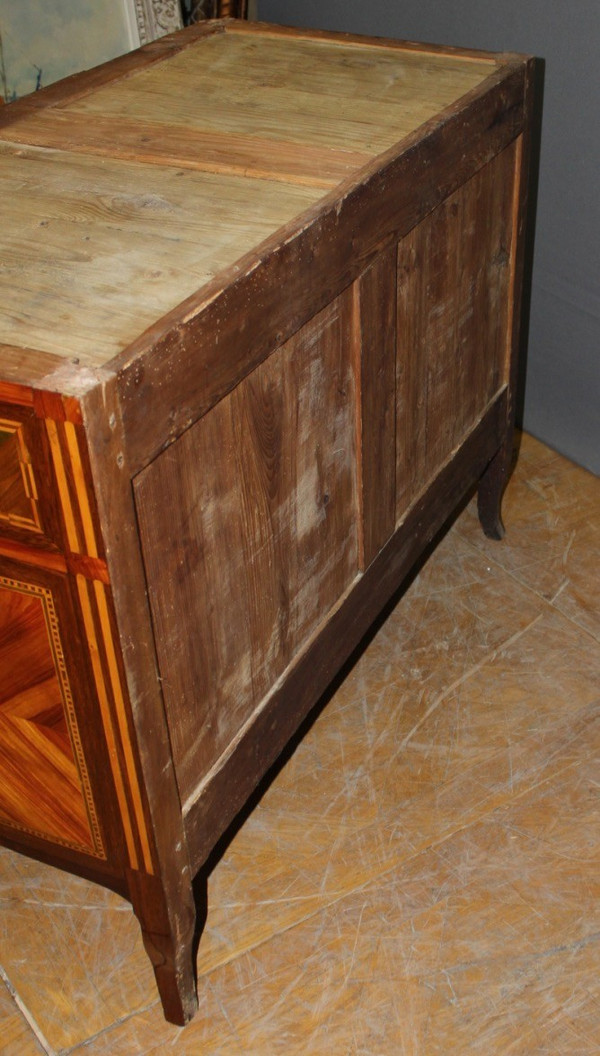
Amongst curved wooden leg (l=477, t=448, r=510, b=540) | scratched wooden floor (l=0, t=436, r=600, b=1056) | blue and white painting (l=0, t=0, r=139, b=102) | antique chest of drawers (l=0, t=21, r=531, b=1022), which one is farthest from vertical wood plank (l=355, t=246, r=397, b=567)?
blue and white painting (l=0, t=0, r=139, b=102)

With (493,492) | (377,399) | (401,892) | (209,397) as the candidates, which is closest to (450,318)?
(377,399)

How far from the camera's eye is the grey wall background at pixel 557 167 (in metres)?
2.17

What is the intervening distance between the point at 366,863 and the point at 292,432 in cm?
65

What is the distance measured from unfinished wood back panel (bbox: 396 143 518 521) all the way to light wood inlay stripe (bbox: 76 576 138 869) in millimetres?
672

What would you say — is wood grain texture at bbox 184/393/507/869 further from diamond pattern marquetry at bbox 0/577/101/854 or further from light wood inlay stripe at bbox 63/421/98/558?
light wood inlay stripe at bbox 63/421/98/558

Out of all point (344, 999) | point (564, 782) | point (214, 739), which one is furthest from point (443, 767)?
point (214, 739)

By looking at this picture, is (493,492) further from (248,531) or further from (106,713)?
(106,713)

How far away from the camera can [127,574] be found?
3.85ft

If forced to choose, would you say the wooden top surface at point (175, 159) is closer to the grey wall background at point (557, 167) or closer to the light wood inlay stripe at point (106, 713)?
the light wood inlay stripe at point (106, 713)

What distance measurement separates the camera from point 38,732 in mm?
1373

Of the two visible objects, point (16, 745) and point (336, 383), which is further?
point (336, 383)

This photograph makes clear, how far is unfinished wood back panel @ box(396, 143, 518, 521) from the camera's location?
1.72 m

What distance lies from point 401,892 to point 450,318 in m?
0.82

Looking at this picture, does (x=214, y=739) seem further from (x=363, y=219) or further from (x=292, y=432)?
(x=363, y=219)
